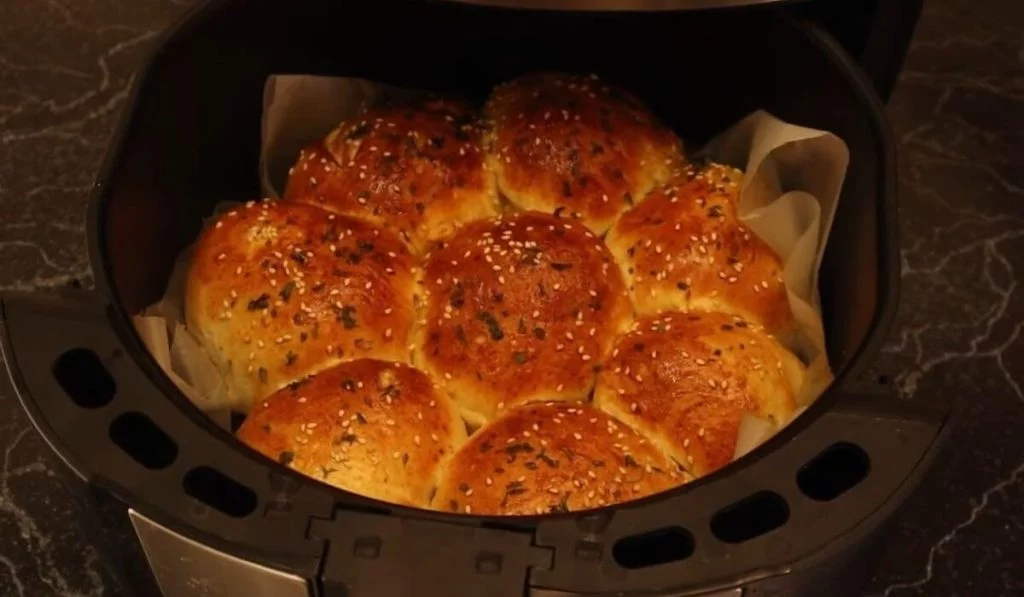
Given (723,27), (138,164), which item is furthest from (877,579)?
(138,164)

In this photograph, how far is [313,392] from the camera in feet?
2.92

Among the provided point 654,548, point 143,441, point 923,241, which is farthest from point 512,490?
point 923,241

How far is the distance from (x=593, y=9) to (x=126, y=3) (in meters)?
0.96

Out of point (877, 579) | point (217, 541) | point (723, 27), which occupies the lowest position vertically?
point (877, 579)

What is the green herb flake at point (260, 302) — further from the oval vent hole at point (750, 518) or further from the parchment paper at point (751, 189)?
the oval vent hole at point (750, 518)

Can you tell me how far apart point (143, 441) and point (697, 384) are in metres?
0.43

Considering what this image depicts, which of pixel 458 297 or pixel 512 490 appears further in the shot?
pixel 458 297

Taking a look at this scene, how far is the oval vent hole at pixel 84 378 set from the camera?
0.72 meters

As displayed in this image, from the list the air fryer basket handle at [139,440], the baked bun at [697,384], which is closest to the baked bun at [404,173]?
the baked bun at [697,384]

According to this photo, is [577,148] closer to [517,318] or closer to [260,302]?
[517,318]

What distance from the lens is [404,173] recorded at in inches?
41.8

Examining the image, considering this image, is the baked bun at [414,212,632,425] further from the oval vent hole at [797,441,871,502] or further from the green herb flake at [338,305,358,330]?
the oval vent hole at [797,441,871,502]

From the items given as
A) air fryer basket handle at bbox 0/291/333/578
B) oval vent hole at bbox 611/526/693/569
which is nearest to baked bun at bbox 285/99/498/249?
air fryer basket handle at bbox 0/291/333/578

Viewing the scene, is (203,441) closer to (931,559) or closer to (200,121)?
(200,121)
